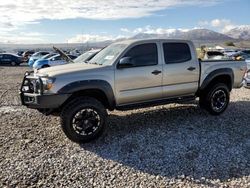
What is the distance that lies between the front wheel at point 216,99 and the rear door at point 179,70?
0.48 meters

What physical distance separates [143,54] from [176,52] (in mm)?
944

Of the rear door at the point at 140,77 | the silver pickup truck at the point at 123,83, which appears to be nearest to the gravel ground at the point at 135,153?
the silver pickup truck at the point at 123,83

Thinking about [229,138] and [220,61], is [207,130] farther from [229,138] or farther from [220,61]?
[220,61]

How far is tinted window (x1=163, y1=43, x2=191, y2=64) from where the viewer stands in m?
7.17

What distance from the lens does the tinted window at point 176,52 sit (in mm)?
7168

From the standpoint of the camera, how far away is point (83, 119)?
6.12 m

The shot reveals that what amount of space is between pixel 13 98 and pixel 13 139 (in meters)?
5.08

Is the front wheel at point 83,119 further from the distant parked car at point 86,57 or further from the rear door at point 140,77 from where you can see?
the distant parked car at point 86,57

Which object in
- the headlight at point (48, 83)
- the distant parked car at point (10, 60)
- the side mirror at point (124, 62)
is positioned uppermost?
the side mirror at point (124, 62)

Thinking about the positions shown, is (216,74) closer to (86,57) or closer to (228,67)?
(228,67)

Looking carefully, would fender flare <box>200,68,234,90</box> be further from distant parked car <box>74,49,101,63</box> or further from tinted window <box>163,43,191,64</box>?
distant parked car <box>74,49,101,63</box>

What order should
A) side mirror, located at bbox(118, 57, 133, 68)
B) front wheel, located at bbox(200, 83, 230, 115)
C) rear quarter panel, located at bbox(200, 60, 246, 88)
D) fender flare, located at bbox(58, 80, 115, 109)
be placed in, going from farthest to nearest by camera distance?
front wheel, located at bbox(200, 83, 230, 115) < rear quarter panel, located at bbox(200, 60, 246, 88) < side mirror, located at bbox(118, 57, 133, 68) < fender flare, located at bbox(58, 80, 115, 109)

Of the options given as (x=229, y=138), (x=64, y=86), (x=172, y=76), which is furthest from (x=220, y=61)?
(x=64, y=86)

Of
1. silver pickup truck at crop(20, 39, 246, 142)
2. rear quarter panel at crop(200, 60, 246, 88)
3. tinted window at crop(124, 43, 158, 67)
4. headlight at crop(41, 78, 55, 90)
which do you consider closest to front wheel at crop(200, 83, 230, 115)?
silver pickup truck at crop(20, 39, 246, 142)
